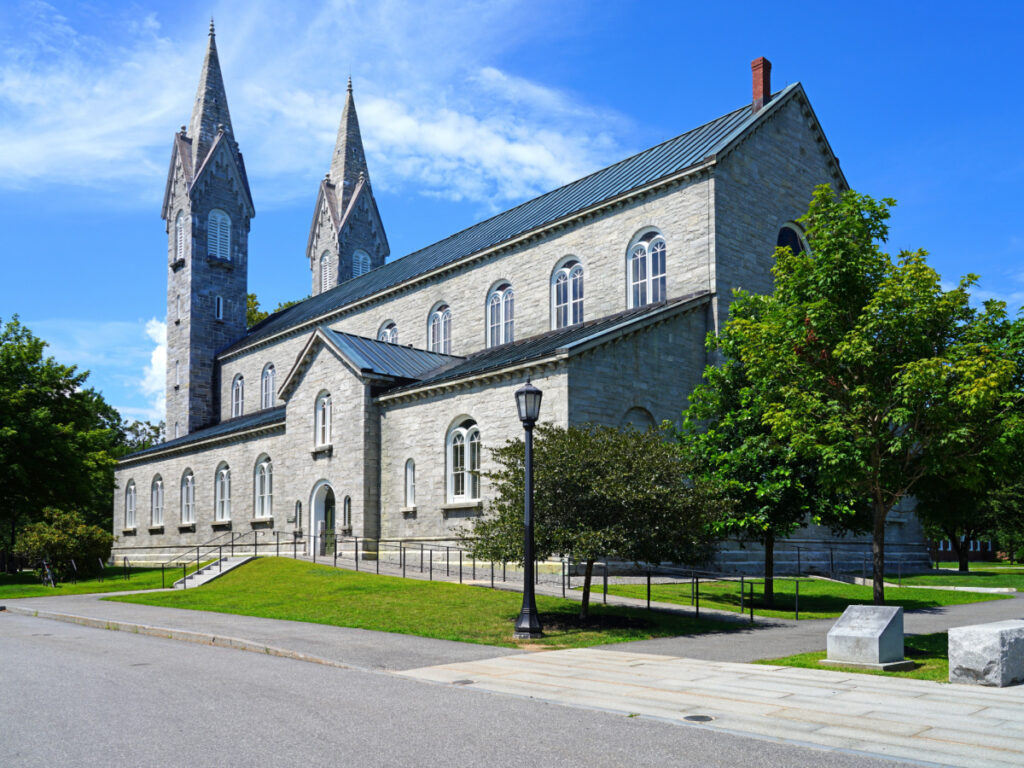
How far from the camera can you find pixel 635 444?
18.1 metres

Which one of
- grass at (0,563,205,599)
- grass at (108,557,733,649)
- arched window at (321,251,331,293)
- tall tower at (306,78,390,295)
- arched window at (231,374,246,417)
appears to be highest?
tall tower at (306,78,390,295)

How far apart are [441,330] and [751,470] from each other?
2184 cm

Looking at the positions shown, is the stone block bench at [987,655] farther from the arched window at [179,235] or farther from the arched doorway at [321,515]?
the arched window at [179,235]

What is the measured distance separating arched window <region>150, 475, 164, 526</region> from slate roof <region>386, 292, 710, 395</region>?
22.5 m

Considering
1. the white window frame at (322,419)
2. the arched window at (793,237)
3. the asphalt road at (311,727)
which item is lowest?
the asphalt road at (311,727)

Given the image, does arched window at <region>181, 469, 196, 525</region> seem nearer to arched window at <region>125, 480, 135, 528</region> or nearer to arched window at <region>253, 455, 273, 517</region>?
arched window at <region>125, 480, 135, 528</region>

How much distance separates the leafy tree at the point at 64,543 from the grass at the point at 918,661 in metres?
29.1

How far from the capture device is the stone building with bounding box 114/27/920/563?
28.8 m

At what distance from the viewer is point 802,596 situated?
24.3 meters

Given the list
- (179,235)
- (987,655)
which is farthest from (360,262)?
(987,655)

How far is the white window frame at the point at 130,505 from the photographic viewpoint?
51.2m

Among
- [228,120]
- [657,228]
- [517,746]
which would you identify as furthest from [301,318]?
[517,746]

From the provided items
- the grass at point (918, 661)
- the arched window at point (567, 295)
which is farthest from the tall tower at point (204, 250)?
the grass at point (918, 661)

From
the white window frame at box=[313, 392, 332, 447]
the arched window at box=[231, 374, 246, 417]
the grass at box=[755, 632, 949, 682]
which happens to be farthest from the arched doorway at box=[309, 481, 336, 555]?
the grass at box=[755, 632, 949, 682]
